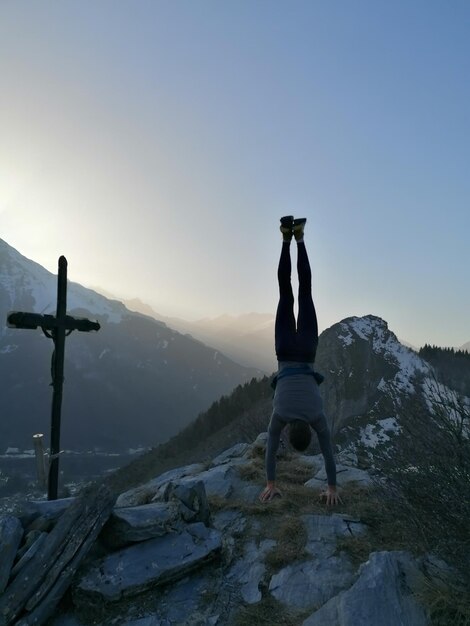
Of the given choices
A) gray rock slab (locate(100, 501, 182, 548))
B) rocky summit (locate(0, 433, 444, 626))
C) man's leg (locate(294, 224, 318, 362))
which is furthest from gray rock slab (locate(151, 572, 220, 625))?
man's leg (locate(294, 224, 318, 362))

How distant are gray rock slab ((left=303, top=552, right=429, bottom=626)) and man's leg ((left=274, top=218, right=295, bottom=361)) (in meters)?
3.60

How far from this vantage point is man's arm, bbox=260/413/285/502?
739 centimetres

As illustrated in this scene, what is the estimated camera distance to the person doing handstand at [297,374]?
7172mm

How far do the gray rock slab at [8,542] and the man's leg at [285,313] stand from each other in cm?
489

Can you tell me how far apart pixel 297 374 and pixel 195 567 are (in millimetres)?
3448

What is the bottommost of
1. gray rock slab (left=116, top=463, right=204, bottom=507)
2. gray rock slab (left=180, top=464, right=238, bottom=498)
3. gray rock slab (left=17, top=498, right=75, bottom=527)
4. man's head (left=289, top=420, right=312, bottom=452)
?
gray rock slab (left=116, top=463, right=204, bottom=507)

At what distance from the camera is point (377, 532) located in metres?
6.81

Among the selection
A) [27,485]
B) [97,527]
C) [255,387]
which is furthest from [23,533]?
[27,485]

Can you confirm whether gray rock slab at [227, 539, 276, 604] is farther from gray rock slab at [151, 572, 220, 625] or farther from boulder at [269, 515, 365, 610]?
gray rock slab at [151, 572, 220, 625]

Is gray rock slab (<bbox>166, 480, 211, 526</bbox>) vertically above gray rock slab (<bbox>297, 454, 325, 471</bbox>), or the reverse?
gray rock slab (<bbox>166, 480, 211, 526</bbox>)

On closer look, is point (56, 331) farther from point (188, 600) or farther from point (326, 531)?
point (326, 531)

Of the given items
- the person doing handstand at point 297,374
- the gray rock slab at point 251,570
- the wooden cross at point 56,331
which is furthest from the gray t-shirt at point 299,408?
the wooden cross at point 56,331

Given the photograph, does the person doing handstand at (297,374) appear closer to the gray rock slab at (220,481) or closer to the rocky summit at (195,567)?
the rocky summit at (195,567)

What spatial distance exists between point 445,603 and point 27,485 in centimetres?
10760
